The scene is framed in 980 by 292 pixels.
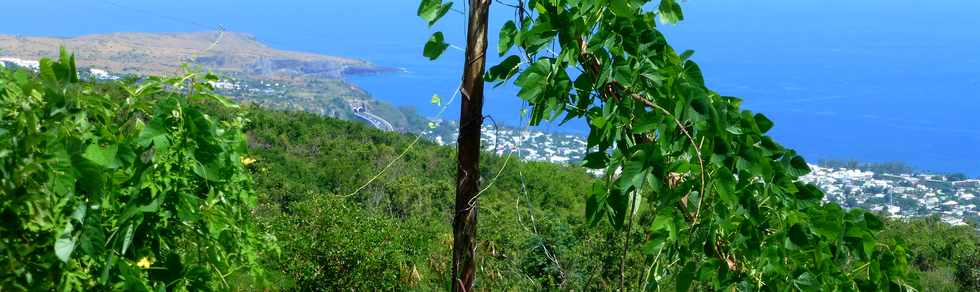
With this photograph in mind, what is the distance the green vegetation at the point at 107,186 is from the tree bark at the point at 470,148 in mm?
445

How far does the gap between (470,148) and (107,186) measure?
65 centimetres

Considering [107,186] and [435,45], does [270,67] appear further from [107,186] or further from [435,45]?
[107,186]

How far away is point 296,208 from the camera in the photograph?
906 cm

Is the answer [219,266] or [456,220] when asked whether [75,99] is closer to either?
[219,266]

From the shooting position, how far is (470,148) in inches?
63.9

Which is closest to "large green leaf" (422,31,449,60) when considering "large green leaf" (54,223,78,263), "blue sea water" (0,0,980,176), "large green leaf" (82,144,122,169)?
"large green leaf" (82,144,122,169)

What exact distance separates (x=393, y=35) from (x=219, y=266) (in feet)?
247

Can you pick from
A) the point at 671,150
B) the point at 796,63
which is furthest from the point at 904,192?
the point at 796,63

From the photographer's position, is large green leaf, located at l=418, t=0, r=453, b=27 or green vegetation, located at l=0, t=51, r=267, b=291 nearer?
green vegetation, located at l=0, t=51, r=267, b=291

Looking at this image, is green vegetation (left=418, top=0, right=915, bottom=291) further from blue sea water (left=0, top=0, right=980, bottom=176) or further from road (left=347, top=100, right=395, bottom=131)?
blue sea water (left=0, top=0, right=980, bottom=176)

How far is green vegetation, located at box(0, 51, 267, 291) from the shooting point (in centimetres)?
122

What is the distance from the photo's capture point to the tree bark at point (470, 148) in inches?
61.6

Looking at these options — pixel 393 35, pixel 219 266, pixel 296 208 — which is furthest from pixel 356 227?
pixel 393 35

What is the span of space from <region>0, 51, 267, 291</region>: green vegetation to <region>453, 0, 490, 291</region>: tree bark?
445 mm
